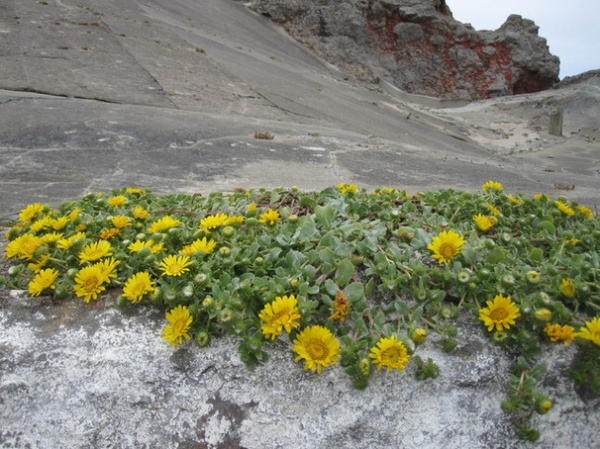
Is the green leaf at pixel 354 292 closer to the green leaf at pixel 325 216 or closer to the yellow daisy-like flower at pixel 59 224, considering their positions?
the green leaf at pixel 325 216

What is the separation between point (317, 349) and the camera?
1.15 meters

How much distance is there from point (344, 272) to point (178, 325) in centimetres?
44

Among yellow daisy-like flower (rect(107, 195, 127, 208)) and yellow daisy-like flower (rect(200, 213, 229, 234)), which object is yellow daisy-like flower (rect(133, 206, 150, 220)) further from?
yellow daisy-like flower (rect(200, 213, 229, 234))

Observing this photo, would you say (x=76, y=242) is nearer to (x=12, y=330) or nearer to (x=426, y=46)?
(x=12, y=330)

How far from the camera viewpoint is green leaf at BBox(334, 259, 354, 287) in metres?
1.30

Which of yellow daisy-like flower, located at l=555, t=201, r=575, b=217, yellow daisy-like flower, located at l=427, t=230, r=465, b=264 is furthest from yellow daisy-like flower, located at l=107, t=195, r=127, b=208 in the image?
yellow daisy-like flower, located at l=555, t=201, r=575, b=217

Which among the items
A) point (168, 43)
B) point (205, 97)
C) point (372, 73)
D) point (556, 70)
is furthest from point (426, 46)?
point (205, 97)

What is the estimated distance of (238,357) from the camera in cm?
121

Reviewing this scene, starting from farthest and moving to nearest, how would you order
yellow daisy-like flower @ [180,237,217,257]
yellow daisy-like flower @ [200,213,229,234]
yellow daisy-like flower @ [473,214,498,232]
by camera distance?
yellow daisy-like flower @ [473,214,498,232], yellow daisy-like flower @ [200,213,229,234], yellow daisy-like flower @ [180,237,217,257]

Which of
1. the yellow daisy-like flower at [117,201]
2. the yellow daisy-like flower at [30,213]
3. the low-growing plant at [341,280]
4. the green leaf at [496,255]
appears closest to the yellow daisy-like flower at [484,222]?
the low-growing plant at [341,280]

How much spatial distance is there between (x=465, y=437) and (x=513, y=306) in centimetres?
A: 33

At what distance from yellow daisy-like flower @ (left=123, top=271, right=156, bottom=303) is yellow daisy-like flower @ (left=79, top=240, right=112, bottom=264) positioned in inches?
5.9

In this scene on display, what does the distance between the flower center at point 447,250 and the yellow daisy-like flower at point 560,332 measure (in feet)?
0.98

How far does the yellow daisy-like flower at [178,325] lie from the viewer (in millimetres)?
1179
